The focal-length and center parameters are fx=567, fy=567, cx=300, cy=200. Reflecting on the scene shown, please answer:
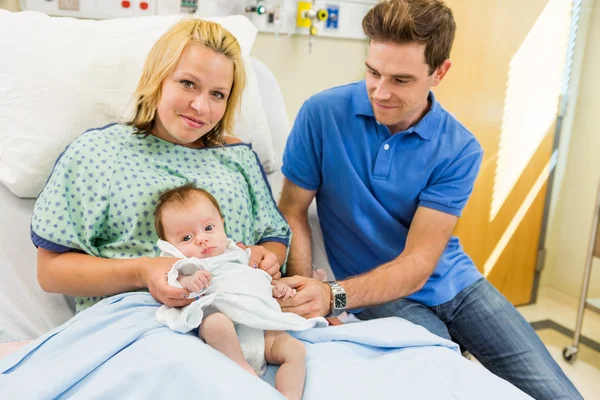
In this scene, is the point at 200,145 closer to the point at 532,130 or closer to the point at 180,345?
the point at 180,345

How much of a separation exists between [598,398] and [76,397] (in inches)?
85.5

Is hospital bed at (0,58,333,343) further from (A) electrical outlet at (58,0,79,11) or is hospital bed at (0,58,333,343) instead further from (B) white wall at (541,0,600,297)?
(B) white wall at (541,0,600,297)

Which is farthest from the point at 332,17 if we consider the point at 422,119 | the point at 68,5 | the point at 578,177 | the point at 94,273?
the point at 94,273

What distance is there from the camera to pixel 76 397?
0.91 metres

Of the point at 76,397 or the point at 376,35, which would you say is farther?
the point at 376,35

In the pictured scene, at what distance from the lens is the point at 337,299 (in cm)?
138

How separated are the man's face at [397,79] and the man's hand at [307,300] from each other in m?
0.53

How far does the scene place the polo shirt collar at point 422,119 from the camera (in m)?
1.62

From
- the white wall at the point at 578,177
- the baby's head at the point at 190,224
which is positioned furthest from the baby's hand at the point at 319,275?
the white wall at the point at 578,177

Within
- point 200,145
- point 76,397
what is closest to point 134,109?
point 200,145

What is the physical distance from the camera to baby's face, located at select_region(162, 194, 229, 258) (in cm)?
119

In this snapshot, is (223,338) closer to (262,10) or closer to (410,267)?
(410,267)

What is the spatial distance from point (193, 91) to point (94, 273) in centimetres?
47

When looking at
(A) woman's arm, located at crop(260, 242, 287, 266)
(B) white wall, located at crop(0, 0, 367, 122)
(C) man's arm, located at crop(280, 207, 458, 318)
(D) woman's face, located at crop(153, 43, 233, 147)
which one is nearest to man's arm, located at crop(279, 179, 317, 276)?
(A) woman's arm, located at crop(260, 242, 287, 266)
